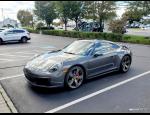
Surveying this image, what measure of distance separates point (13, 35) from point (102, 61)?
14968 millimetres

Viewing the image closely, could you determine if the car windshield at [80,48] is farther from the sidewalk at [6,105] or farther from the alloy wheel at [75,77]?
the sidewalk at [6,105]

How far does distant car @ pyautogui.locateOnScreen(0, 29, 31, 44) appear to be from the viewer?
19720mm

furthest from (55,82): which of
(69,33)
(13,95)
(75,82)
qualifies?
(69,33)

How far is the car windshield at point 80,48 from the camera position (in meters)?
6.81

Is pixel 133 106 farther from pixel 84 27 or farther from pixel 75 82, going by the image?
pixel 84 27

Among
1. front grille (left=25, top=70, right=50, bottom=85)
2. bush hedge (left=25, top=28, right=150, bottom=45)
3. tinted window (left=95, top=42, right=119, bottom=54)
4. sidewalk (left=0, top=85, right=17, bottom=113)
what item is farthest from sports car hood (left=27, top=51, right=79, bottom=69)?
bush hedge (left=25, top=28, right=150, bottom=45)

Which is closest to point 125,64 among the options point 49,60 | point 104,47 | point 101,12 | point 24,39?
point 104,47

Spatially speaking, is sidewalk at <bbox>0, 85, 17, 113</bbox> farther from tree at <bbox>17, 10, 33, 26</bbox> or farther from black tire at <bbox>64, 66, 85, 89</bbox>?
tree at <bbox>17, 10, 33, 26</bbox>

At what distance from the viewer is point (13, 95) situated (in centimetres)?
568

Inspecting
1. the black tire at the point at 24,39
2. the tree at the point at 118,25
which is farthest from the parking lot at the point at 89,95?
the tree at the point at 118,25

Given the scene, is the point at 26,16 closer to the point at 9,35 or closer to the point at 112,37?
the point at 9,35

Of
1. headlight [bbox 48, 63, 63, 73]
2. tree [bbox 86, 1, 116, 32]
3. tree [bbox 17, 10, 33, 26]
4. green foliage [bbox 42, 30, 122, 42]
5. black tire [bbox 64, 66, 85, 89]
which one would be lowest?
black tire [bbox 64, 66, 85, 89]

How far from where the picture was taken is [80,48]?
7.08m

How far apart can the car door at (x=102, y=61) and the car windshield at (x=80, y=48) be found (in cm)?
24
